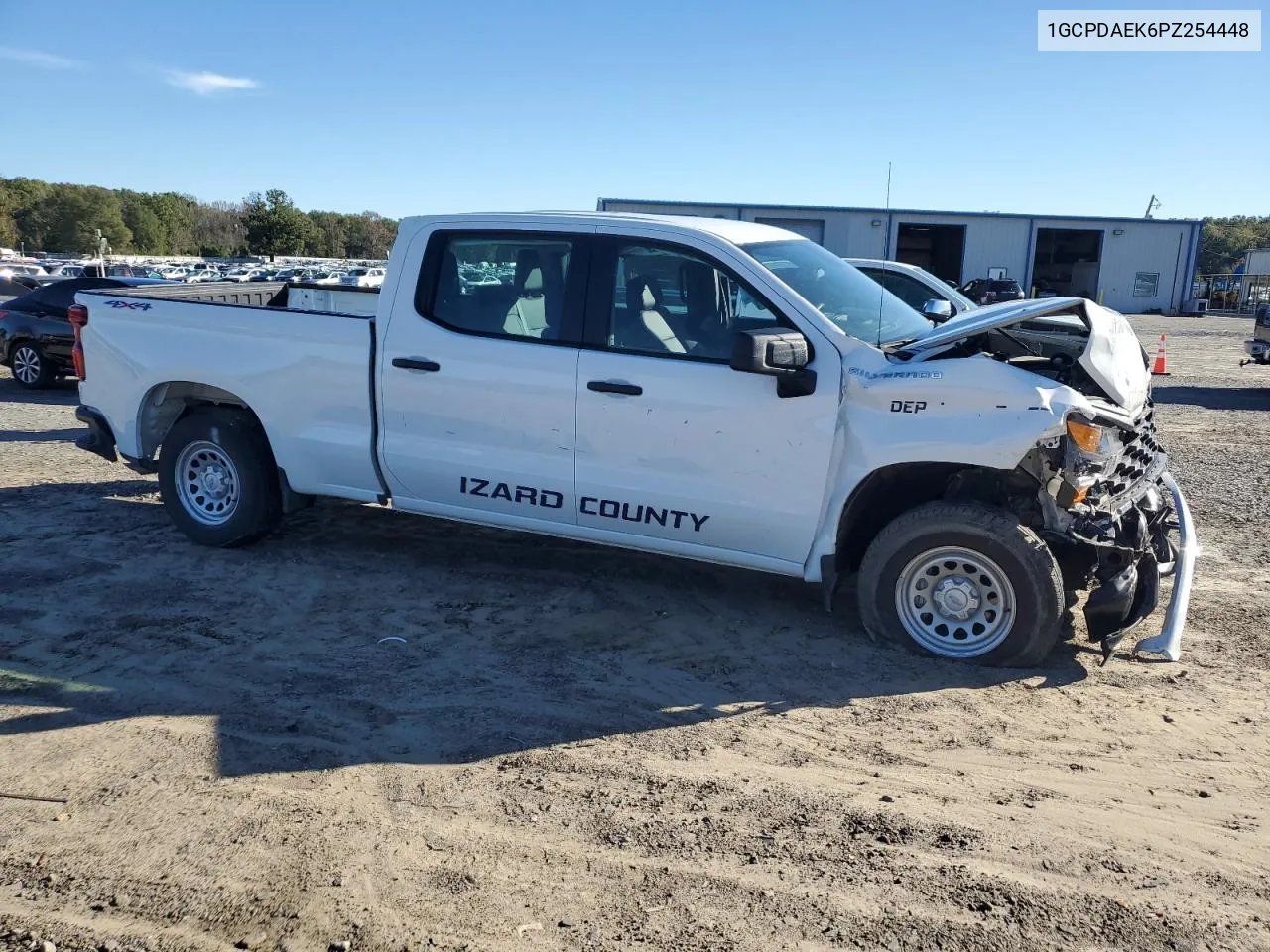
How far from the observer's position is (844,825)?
3605 millimetres

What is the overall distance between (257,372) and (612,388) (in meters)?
2.42

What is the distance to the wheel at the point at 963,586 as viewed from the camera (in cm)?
477

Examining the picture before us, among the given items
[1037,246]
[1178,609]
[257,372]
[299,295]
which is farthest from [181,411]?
[1037,246]

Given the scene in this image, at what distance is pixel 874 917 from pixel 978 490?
258 cm

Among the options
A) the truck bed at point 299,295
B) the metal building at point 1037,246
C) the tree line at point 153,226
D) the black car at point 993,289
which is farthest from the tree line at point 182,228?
the truck bed at point 299,295

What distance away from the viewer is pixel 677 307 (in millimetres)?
5383

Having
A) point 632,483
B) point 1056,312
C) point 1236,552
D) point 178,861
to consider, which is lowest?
point 178,861

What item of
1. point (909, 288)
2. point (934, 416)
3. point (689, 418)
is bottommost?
point (689, 418)

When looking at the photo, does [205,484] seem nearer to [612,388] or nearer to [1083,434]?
[612,388]

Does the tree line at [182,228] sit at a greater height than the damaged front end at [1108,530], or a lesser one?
greater

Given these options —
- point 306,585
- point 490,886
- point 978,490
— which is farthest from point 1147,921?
point 306,585

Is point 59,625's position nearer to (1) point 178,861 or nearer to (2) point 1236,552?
(1) point 178,861

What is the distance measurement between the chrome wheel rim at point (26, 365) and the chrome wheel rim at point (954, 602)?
13.7 metres

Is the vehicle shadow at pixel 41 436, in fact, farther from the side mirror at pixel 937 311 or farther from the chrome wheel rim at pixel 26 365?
the side mirror at pixel 937 311
